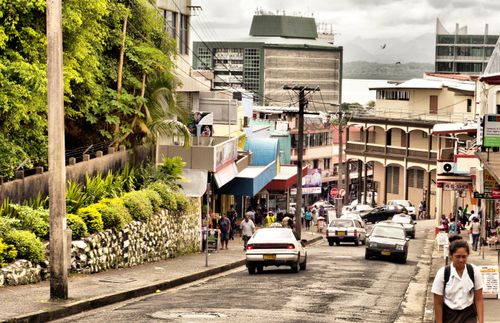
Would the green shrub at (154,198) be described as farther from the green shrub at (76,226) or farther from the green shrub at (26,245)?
the green shrub at (26,245)

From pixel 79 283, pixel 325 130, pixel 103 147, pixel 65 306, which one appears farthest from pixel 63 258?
pixel 325 130

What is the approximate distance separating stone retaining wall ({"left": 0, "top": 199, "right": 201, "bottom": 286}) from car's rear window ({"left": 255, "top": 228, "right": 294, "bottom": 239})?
3.40m

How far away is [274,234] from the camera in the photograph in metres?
33.2

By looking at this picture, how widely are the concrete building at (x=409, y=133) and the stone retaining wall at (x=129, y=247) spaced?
211 ft

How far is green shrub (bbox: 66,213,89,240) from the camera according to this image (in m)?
27.8

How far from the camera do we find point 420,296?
89.8 ft

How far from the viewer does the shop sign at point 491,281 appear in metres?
20.5

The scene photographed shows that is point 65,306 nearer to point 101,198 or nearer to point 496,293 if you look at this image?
point 496,293

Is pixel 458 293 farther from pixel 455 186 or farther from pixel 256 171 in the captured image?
pixel 256 171

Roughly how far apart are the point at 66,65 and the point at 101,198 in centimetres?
392

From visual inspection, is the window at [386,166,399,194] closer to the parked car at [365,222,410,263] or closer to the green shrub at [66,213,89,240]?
the parked car at [365,222,410,263]

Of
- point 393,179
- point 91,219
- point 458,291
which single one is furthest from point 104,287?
point 393,179

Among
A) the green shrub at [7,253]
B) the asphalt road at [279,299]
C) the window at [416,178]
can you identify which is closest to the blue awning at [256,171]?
the asphalt road at [279,299]

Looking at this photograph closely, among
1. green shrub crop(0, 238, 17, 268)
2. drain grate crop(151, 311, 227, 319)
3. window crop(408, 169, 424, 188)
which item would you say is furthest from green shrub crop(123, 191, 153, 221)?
window crop(408, 169, 424, 188)
